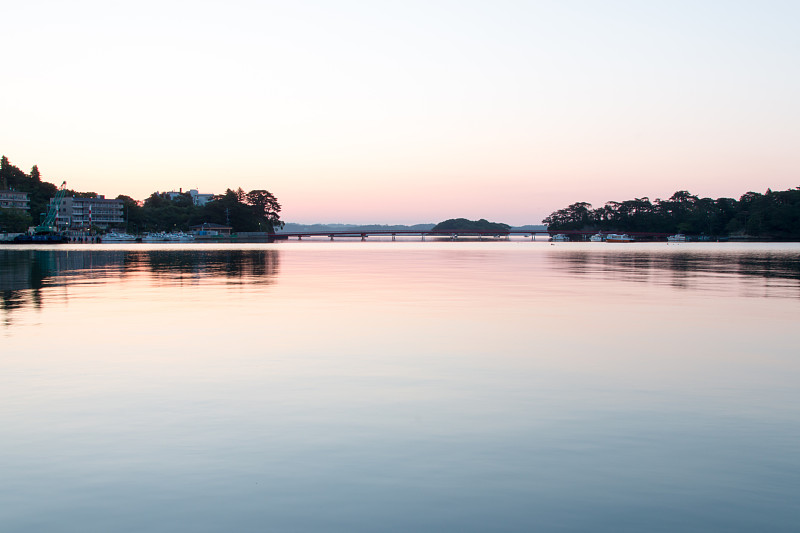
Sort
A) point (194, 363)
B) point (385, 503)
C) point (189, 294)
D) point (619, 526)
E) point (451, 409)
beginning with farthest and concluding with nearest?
point (189, 294), point (194, 363), point (451, 409), point (385, 503), point (619, 526)

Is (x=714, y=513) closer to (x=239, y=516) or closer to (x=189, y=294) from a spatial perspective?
(x=239, y=516)

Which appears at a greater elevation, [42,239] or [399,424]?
[42,239]

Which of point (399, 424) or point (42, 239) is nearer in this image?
point (399, 424)

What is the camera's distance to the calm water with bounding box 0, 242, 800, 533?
21.2ft

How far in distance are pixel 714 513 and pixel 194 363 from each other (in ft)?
35.0

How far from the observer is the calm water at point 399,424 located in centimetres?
646

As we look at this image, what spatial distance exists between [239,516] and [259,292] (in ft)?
82.8

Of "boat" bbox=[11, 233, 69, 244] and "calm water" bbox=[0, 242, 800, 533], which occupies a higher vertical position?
"boat" bbox=[11, 233, 69, 244]

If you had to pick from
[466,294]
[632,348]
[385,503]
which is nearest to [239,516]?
[385,503]

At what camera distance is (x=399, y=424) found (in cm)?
939

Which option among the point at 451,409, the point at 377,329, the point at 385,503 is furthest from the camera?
the point at 377,329

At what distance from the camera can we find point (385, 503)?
260 inches

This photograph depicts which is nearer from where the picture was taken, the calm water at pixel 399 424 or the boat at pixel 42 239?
the calm water at pixel 399 424

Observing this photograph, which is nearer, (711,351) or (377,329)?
(711,351)
